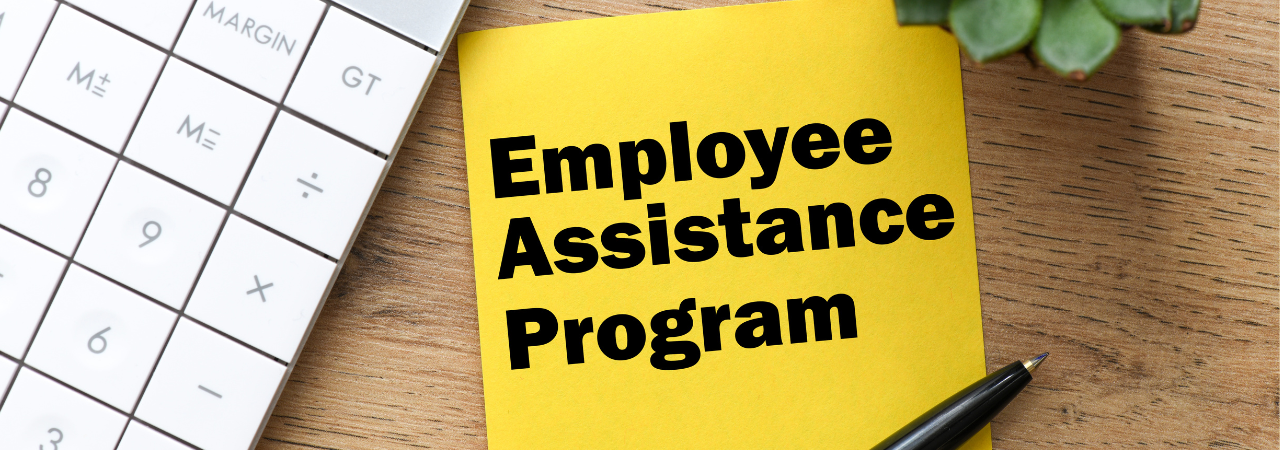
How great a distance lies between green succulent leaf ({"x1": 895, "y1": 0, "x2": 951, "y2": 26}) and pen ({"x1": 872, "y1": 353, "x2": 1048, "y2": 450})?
0.74 ft

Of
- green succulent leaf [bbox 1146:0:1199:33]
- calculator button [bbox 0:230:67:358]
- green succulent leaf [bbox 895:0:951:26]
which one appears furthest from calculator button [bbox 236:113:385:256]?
green succulent leaf [bbox 1146:0:1199:33]

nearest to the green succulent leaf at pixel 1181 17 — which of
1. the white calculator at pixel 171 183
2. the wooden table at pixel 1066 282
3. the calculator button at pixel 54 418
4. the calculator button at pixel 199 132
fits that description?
the wooden table at pixel 1066 282

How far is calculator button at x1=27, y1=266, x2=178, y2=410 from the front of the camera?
41cm

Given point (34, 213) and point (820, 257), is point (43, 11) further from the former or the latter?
point (820, 257)

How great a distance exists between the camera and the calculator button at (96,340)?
407 millimetres

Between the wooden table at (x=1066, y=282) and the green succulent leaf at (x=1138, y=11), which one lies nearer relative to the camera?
the green succulent leaf at (x=1138, y=11)

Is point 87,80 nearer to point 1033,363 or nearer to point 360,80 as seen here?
point 360,80

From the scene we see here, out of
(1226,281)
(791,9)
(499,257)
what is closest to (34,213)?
(499,257)

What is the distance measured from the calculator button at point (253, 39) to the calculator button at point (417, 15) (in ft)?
0.10

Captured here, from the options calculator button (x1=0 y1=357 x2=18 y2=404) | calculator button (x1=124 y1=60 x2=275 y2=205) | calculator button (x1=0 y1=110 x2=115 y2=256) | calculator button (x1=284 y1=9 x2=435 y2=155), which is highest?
calculator button (x1=284 y1=9 x2=435 y2=155)

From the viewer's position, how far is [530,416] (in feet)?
1.46

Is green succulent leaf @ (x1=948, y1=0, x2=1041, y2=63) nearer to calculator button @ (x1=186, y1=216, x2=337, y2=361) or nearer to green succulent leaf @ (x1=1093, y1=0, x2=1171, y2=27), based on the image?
green succulent leaf @ (x1=1093, y1=0, x2=1171, y2=27)

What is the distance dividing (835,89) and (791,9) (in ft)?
0.19

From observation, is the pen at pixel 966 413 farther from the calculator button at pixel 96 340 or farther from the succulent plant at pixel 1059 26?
the calculator button at pixel 96 340
